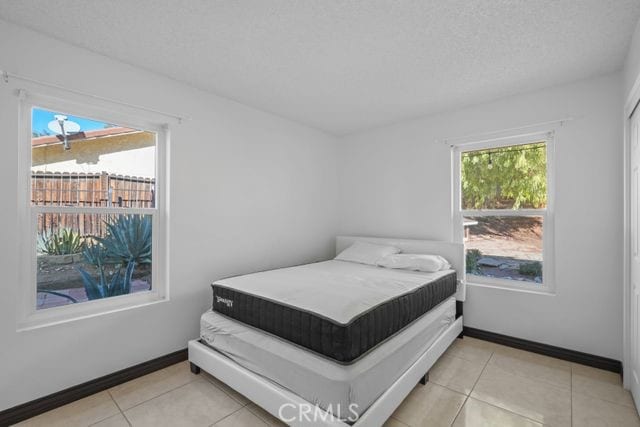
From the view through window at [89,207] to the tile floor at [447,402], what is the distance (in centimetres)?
75

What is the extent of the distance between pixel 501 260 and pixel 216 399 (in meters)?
2.86

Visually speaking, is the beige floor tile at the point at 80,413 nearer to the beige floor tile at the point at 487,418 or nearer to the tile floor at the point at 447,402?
the tile floor at the point at 447,402

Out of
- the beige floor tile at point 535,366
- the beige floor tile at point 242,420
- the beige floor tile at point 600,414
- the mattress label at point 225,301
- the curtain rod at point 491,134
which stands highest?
the curtain rod at point 491,134

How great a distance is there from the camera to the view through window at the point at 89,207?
2.07 meters

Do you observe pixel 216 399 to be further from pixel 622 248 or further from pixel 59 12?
pixel 622 248

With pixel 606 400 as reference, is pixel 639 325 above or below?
above

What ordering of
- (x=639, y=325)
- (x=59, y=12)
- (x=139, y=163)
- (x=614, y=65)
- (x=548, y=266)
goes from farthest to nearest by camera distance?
(x=548, y=266), (x=139, y=163), (x=614, y=65), (x=639, y=325), (x=59, y=12)

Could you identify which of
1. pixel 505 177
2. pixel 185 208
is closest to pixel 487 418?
pixel 505 177

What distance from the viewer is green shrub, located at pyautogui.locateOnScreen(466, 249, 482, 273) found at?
3247 millimetres

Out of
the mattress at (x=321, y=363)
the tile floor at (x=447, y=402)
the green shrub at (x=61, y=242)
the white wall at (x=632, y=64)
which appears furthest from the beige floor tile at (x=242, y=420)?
the white wall at (x=632, y=64)

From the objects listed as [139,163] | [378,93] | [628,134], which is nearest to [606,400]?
[628,134]

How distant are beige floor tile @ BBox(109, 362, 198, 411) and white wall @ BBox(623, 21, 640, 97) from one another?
3.62 m

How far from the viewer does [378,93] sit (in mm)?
2883

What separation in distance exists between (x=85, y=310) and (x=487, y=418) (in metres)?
2.79
